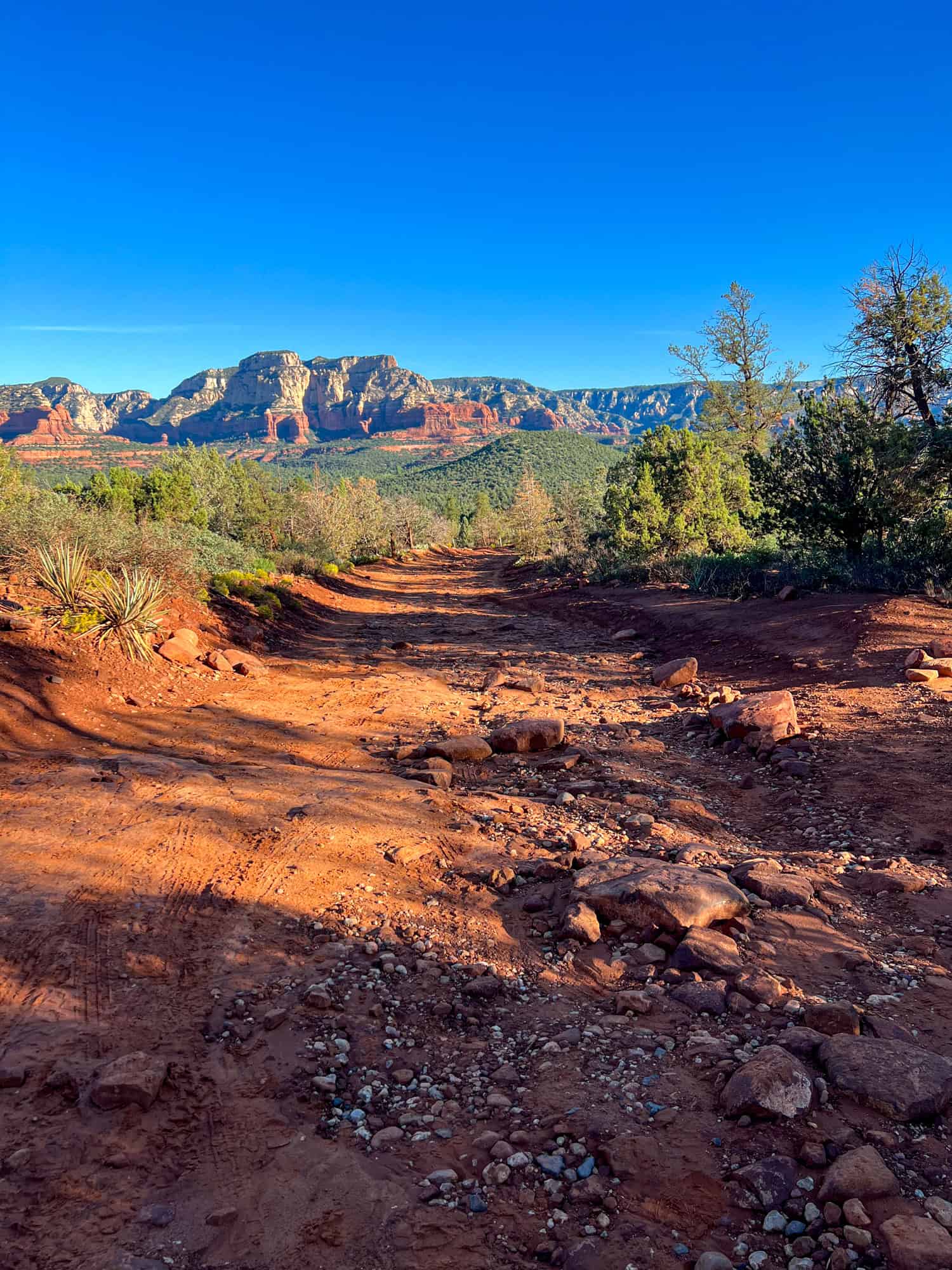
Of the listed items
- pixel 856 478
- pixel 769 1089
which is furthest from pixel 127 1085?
pixel 856 478

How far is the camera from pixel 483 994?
342cm

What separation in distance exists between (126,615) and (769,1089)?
31.9ft

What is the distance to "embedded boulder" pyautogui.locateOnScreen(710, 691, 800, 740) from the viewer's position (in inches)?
275

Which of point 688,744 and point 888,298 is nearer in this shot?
point 688,744

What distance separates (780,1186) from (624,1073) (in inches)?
28.8

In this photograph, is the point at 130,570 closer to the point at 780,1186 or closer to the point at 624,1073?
the point at 624,1073

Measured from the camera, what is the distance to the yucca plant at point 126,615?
9.67 meters

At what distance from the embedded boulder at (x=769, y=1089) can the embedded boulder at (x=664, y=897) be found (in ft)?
3.66

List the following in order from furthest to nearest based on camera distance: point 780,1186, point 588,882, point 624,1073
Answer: point 588,882
point 624,1073
point 780,1186

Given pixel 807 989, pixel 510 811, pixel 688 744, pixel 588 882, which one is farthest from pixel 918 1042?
pixel 688 744

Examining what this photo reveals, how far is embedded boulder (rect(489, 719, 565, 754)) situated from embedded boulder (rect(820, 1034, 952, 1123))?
4.49m

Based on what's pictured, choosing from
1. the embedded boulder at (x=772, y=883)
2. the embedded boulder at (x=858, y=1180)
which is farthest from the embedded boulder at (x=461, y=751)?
the embedded boulder at (x=858, y=1180)

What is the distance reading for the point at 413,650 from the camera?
44.7ft

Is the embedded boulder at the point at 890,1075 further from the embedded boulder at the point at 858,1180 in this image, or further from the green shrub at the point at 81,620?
the green shrub at the point at 81,620
